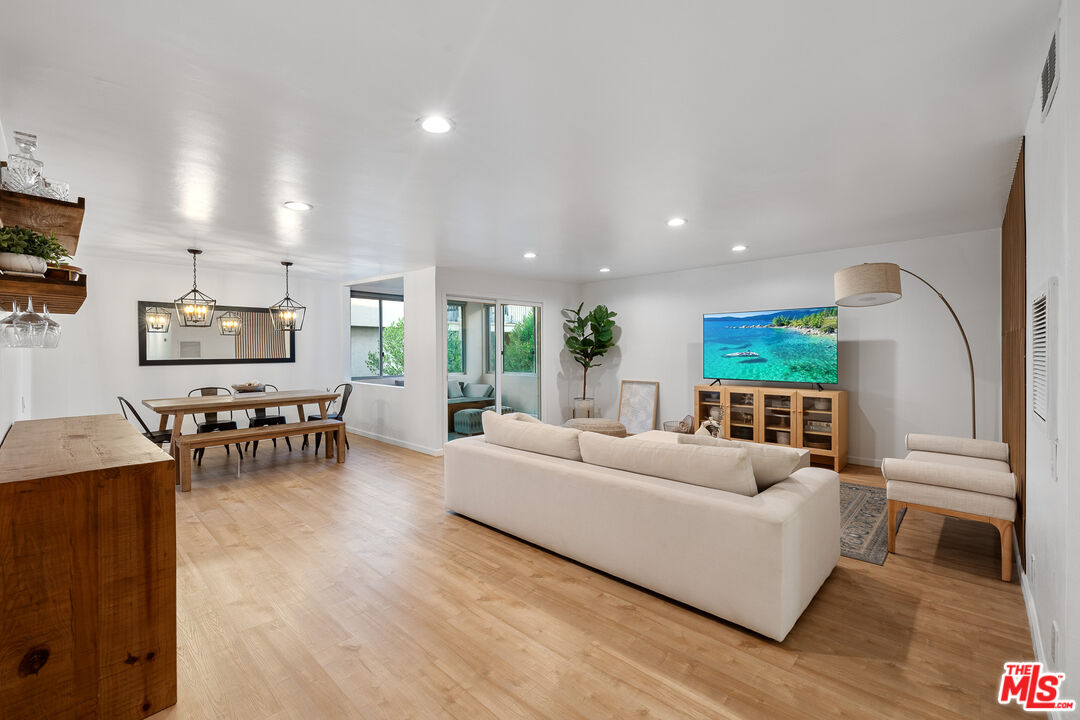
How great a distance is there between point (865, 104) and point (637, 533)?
2.33m

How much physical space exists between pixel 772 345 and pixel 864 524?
248 centimetres

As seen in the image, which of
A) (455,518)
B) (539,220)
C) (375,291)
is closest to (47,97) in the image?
Result: (539,220)

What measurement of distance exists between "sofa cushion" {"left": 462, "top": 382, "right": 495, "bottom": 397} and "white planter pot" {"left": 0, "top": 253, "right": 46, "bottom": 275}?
507 centimetres

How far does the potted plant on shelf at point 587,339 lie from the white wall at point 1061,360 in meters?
5.32

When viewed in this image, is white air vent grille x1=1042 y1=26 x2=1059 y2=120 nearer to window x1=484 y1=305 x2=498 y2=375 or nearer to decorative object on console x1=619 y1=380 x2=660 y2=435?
decorative object on console x1=619 y1=380 x2=660 y2=435

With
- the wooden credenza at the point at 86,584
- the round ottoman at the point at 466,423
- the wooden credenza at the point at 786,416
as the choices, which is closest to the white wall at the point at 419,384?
the round ottoman at the point at 466,423

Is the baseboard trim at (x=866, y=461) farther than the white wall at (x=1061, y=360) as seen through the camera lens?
Yes

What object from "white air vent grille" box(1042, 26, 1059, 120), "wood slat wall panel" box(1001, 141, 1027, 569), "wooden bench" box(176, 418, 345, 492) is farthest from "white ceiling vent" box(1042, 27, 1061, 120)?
"wooden bench" box(176, 418, 345, 492)

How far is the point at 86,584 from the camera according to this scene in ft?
5.43

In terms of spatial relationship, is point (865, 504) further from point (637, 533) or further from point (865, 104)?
point (865, 104)

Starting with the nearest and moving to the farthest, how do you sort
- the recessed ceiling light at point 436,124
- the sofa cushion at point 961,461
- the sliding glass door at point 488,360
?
the recessed ceiling light at point 436,124 < the sofa cushion at point 961,461 < the sliding glass door at point 488,360

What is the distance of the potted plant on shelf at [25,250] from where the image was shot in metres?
1.47

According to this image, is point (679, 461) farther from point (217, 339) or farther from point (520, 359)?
point (217, 339)

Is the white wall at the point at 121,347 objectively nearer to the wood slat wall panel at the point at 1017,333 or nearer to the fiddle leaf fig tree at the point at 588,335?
the fiddle leaf fig tree at the point at 588,335
